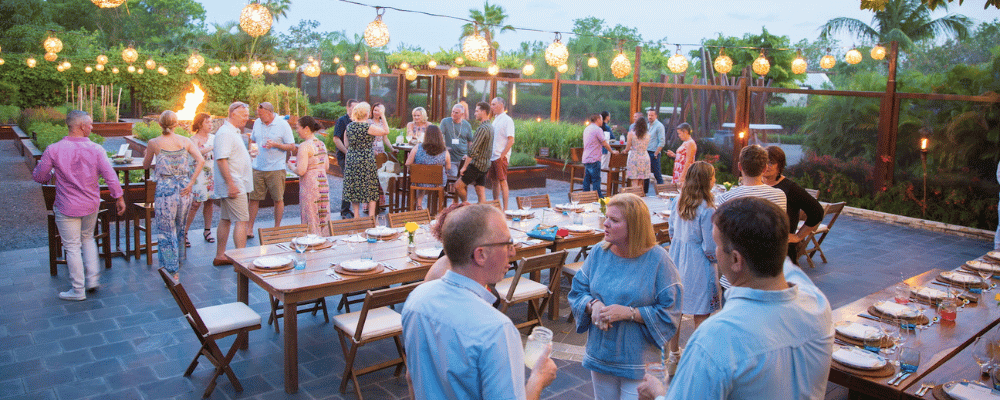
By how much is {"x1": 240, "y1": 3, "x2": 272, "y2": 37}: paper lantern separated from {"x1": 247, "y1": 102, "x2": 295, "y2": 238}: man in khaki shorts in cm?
114

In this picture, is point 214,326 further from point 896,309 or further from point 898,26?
point 898,26

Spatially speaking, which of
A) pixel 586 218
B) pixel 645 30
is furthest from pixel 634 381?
pixel 645 30

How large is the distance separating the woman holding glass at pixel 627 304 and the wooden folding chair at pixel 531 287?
5.81 ft

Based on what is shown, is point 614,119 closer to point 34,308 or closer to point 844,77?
point 34,308

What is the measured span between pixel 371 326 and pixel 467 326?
2766mm

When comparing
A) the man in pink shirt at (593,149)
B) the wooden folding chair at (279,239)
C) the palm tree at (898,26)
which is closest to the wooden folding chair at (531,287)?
the wooden folding chair at (279,239)

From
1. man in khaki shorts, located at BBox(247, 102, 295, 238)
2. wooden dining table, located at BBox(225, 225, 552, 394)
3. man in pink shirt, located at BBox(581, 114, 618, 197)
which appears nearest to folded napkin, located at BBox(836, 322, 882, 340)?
wooden dining table, located at BBox(225, 225, 552, 394)

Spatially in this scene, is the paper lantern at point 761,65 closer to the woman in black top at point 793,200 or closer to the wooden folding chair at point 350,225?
the woman in black top at point 793,200

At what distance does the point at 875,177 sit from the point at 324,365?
1064 centimetres

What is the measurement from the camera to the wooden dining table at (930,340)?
3016mm

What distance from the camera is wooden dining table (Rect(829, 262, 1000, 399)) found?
302 cm

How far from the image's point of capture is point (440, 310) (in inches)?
70.6

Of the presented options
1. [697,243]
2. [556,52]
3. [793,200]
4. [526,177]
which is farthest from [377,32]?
[526,177]

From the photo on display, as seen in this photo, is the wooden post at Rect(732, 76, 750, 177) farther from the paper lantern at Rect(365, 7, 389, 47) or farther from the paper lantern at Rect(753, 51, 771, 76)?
the paper lantern at Rect(365, 7, 389, 47)
